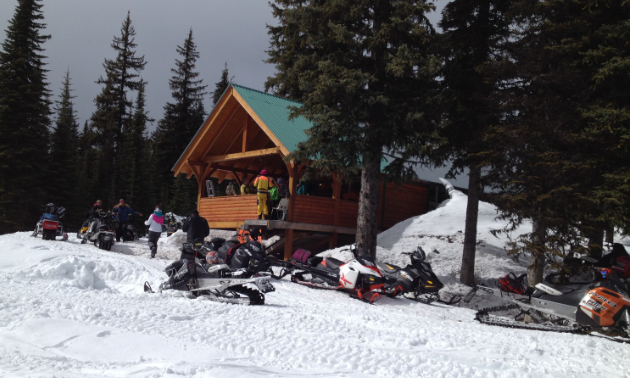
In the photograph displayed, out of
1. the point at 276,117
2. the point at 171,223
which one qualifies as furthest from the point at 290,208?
the point at 171,223

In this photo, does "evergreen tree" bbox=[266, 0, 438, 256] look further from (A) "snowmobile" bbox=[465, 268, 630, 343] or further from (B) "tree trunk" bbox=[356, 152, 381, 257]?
(A) "snowmobile" bbox=[465, 268, 630, 343]

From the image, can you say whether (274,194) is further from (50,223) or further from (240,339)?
(240,339)

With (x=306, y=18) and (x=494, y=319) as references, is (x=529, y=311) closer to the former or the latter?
(x=494, y=319)

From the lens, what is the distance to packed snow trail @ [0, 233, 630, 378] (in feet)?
13.5

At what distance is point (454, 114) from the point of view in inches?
488

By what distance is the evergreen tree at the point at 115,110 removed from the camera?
4203cm

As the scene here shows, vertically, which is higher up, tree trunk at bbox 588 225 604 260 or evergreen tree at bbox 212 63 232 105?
evergreen tree at bbox 212 63 232 105

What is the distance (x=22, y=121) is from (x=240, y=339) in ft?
94.4

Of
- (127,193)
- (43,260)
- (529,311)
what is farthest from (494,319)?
(127,193)

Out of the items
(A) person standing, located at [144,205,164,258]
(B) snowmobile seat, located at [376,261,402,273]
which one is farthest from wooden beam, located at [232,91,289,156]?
(B) snowmobile seat, located at [376,261,402,273]

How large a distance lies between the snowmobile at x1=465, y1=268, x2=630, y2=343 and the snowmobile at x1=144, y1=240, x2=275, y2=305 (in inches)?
142

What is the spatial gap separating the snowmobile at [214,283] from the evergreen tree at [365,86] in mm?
4387

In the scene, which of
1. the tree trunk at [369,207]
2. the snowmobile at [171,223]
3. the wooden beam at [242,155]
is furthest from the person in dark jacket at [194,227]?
the snowmobile at [171,223]

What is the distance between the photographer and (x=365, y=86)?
38.7 ft
